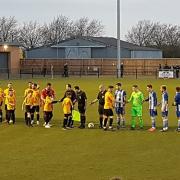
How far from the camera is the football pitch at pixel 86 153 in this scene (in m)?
12.6

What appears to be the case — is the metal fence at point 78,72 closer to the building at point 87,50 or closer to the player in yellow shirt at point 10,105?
the building at point 87,50

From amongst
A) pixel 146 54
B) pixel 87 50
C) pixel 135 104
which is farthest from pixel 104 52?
pixel 135 104

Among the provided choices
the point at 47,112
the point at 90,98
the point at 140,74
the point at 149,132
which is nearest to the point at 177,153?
the point at 149,132

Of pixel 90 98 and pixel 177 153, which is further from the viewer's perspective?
pixel 90 98

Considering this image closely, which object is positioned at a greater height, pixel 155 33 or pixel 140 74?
pixel 155 33

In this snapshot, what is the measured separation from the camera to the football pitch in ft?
41.3

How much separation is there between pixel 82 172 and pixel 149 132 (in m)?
6.93

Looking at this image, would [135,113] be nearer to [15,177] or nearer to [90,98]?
[15,177]

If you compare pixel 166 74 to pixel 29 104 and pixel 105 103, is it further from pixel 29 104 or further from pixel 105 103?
pixel 105 103

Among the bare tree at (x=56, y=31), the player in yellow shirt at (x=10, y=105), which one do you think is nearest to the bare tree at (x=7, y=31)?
the bare tree at (x=56, y=31)

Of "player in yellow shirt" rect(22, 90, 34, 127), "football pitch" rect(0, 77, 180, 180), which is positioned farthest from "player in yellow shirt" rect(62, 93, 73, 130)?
"player in yellow shirt" rect(22, 90, 34, 127)

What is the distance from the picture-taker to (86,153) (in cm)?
1516

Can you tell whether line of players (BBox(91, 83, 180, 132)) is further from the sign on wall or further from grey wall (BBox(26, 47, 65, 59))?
grey wall (BBox(26, 47, 65, 59))

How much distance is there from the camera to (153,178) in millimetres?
12062
